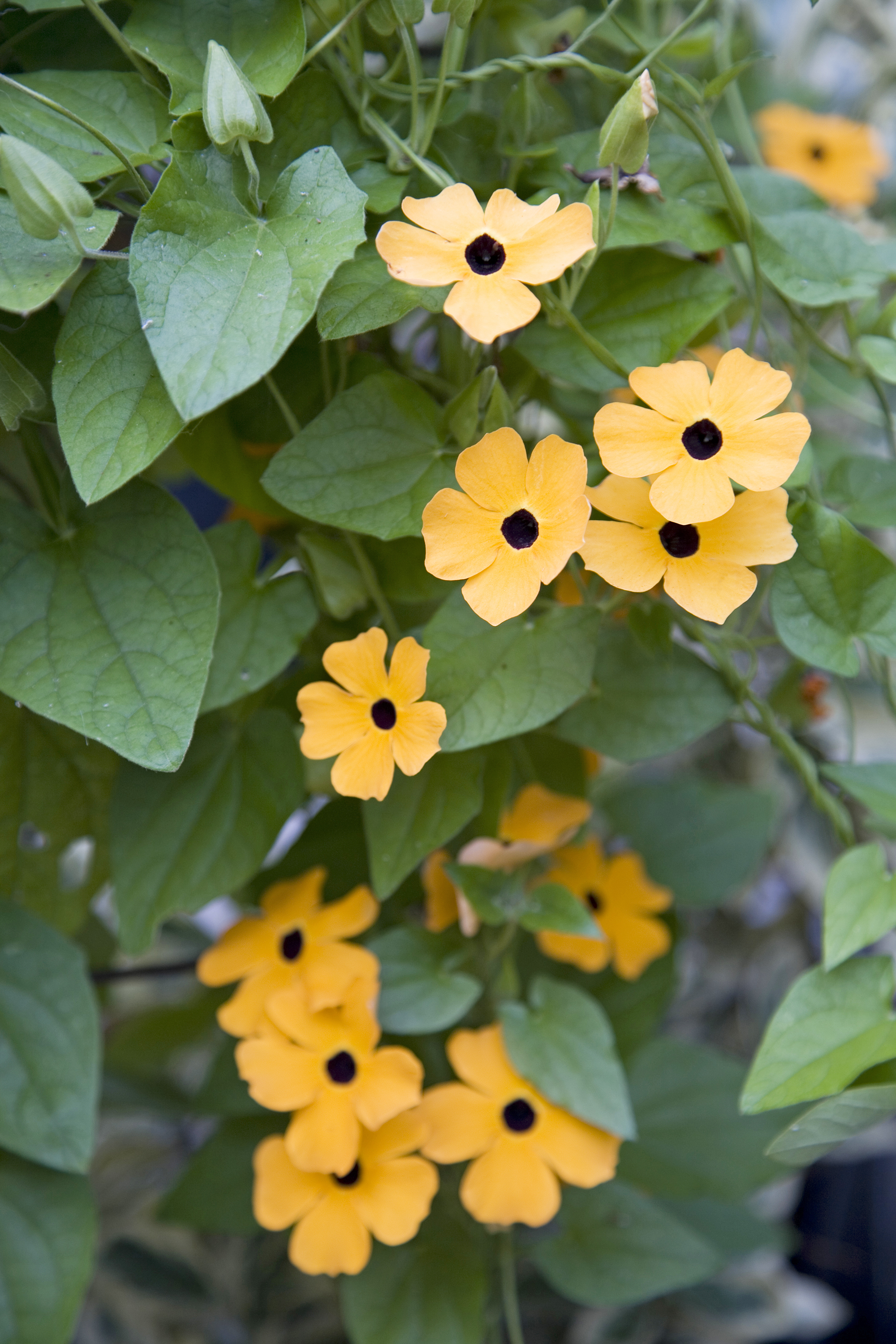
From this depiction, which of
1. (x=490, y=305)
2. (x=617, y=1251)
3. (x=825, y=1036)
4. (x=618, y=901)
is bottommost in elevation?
(x=617, y=1251)

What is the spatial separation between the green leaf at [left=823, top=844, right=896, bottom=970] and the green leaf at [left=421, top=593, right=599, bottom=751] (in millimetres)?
162

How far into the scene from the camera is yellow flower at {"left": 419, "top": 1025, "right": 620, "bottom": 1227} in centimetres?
53

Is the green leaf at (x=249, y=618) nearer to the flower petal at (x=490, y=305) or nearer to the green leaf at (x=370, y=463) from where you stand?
the green leaf at (x=370, y=463)

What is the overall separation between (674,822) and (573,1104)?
0.34 meters

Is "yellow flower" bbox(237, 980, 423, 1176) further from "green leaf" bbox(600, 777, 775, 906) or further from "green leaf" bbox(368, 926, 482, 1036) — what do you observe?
"green leaf" bbox(600, 777, 775, 906)

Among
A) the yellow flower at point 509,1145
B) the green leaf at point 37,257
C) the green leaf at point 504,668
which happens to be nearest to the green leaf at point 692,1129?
the yellow flower at point 509,1145

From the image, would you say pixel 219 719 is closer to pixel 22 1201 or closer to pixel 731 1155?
pixel 22 1201

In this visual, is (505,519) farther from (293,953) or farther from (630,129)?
(293,953)

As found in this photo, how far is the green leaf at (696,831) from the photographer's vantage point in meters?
0.78

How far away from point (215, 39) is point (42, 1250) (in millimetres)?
650

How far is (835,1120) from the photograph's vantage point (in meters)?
0.44

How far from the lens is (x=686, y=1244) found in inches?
26.0

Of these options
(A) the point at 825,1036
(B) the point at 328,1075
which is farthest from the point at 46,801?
(A) the point at 825,1036

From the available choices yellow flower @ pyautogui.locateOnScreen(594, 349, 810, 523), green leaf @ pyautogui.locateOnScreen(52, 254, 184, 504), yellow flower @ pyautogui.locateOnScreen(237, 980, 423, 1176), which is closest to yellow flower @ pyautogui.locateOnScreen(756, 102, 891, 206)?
yellow flower @ pyautogui.locateOnScreen(594, 349, 810, 523)
